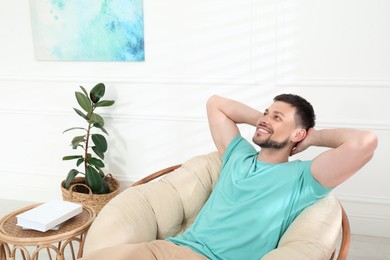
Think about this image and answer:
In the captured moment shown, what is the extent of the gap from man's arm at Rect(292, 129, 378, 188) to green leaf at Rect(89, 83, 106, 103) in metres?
1.78

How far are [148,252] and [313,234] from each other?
2.12 ft

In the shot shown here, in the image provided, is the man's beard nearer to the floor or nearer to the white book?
the white book

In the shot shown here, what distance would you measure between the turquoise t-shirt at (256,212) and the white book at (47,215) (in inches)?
19.8

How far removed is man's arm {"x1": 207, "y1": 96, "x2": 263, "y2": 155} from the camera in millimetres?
2031

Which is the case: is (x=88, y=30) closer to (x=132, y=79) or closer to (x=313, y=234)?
(x=132, y=79)

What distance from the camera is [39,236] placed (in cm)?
179

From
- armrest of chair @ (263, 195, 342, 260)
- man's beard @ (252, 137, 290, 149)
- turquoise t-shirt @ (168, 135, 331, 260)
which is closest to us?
armrest of chair @ (263, 195, 342, 260)

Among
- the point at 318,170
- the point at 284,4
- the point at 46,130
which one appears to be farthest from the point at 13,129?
the point at 318,170

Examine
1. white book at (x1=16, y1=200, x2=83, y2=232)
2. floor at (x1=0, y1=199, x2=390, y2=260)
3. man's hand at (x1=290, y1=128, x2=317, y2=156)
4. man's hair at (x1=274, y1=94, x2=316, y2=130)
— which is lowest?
floor at (x1=0, y1=199, x2=390, y2=260)

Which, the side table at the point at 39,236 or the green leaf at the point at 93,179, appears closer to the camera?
the side table at the point at 39,236

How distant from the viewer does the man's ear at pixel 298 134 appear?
1776mm

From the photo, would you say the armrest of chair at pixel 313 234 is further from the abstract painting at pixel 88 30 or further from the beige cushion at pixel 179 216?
the abstract painting at pixel 88 30

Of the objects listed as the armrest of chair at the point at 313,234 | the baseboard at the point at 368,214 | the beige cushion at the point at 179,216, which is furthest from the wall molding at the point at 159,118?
the armrest of chair at the point at 313,234

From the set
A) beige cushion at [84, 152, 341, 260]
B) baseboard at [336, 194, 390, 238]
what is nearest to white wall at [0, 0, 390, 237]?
baseboard at [336, 194, 390, 238]
